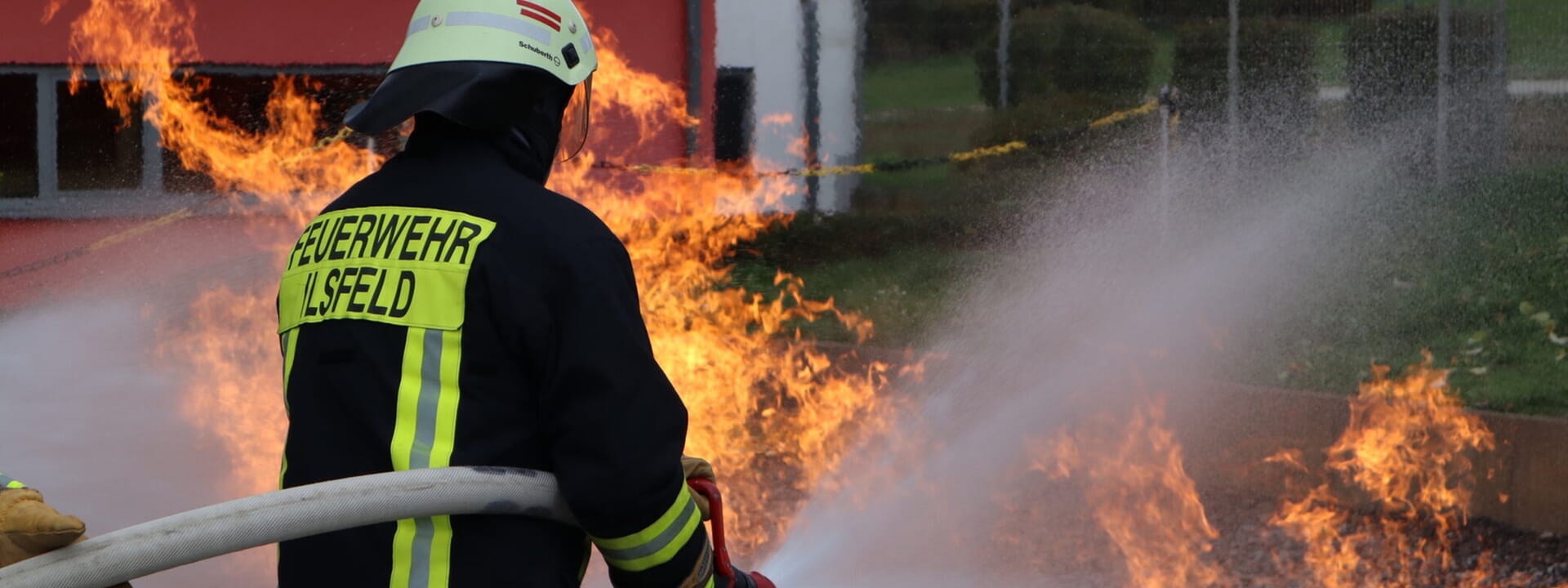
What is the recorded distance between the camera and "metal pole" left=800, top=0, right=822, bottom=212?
10.4 metres

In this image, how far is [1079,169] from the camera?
34.7 feet

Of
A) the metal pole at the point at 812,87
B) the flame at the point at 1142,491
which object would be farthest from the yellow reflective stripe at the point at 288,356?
the metal pole at the point at 812,87

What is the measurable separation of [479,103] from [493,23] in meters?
0.16

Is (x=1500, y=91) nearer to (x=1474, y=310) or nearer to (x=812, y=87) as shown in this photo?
(x=1474, y=310)

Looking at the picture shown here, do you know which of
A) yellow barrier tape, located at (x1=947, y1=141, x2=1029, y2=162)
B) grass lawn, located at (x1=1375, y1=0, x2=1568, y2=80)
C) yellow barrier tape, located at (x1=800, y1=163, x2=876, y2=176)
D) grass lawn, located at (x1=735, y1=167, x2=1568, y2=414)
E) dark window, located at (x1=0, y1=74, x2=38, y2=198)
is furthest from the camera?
yellow barrier tape, located at (x1=947, y1=141, x2=1029, y2=162)

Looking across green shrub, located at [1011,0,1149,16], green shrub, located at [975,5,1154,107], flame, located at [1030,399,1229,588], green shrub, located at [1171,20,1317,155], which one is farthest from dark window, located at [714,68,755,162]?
flame, located at [1030,399,1229,588]

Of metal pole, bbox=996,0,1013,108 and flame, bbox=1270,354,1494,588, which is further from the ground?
metal pole, bbox=996,0,1013,108

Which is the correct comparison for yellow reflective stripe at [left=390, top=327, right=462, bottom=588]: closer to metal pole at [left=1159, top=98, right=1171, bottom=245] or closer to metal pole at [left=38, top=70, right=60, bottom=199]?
metal pole at [left=1159, top=98, right=1171, bottom=245]

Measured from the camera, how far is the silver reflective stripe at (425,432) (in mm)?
1854

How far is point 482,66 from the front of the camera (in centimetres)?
202

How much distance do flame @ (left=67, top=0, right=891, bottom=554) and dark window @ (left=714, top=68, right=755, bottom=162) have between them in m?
0.22

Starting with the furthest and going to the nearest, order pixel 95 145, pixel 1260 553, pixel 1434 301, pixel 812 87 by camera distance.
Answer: pixel 812 87 < pixel 95 145 < pixel 1434 301 < pixel 1260 553

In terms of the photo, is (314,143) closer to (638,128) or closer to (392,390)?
(638,128)

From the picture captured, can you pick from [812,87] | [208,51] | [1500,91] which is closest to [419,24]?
[208,51]
